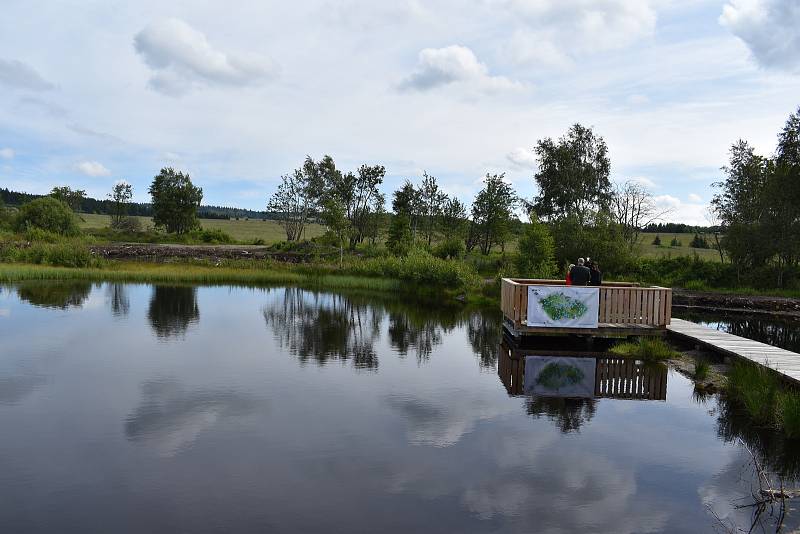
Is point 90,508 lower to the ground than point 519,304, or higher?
lower

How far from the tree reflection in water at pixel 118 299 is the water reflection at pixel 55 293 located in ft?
3.33

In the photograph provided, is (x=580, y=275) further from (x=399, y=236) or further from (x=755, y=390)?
(x=399, y=236)

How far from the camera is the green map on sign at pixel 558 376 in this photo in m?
13.6

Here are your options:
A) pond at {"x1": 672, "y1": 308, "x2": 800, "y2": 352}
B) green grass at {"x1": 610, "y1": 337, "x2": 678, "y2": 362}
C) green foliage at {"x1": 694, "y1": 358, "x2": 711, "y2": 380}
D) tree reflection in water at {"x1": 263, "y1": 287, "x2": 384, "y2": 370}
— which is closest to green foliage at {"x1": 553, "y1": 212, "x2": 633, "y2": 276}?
pond at {"x1": 672, "y1": 308, "x2": 800, "y2": 352}

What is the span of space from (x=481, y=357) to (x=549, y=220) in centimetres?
3148

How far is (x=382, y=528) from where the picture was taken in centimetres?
672

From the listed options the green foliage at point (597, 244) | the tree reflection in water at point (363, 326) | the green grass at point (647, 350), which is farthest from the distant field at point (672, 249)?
the green grass at point (647, 350)

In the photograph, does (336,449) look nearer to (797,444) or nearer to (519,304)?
(797,444)

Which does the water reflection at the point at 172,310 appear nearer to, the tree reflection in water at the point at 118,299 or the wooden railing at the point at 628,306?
the tree reflection in water at the point at 118,299

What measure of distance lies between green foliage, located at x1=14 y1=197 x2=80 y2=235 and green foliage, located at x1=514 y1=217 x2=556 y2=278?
48.9 meters

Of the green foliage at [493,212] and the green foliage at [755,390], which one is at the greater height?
the green foliage at [493,212]

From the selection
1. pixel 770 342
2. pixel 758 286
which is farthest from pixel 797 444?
pixel 758 286

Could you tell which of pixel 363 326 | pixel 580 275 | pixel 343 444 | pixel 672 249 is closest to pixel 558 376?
pixel 580 275

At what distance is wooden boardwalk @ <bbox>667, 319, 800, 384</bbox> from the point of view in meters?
13.5
